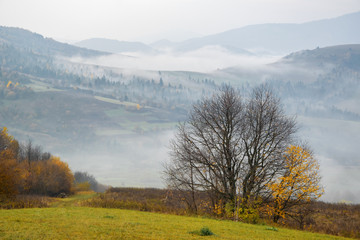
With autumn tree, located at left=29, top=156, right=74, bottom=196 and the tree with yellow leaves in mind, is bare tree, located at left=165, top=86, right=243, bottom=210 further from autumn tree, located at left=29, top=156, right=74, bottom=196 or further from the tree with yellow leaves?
autumn tree, located at left=29, top=156, right=74, bottom=196

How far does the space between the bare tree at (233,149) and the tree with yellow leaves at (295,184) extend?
1.34 metres

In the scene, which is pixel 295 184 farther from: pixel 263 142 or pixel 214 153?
pixel 214 153

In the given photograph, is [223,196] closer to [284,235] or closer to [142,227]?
[284,235]

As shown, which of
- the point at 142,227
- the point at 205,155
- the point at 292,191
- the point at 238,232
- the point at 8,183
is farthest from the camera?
the point at 8,183

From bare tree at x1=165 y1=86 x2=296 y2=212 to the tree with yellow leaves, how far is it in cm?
134

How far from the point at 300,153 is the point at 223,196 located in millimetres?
9283

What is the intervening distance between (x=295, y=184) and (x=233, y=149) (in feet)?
24.1

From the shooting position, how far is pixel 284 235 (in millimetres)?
22203

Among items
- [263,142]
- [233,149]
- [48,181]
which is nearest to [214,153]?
[233,149]

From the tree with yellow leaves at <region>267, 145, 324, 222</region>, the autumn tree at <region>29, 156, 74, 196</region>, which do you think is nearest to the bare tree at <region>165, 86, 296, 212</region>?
the tree with yellow leaves at <region>267, 145, 324, 222</region>

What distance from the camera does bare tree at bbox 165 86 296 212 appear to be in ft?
116

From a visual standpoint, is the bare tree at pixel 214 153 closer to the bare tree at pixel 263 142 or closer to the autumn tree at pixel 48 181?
the bare tree at pixel 263 142

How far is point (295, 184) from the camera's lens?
33188mm

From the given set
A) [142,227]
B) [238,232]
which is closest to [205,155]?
[238,232]
